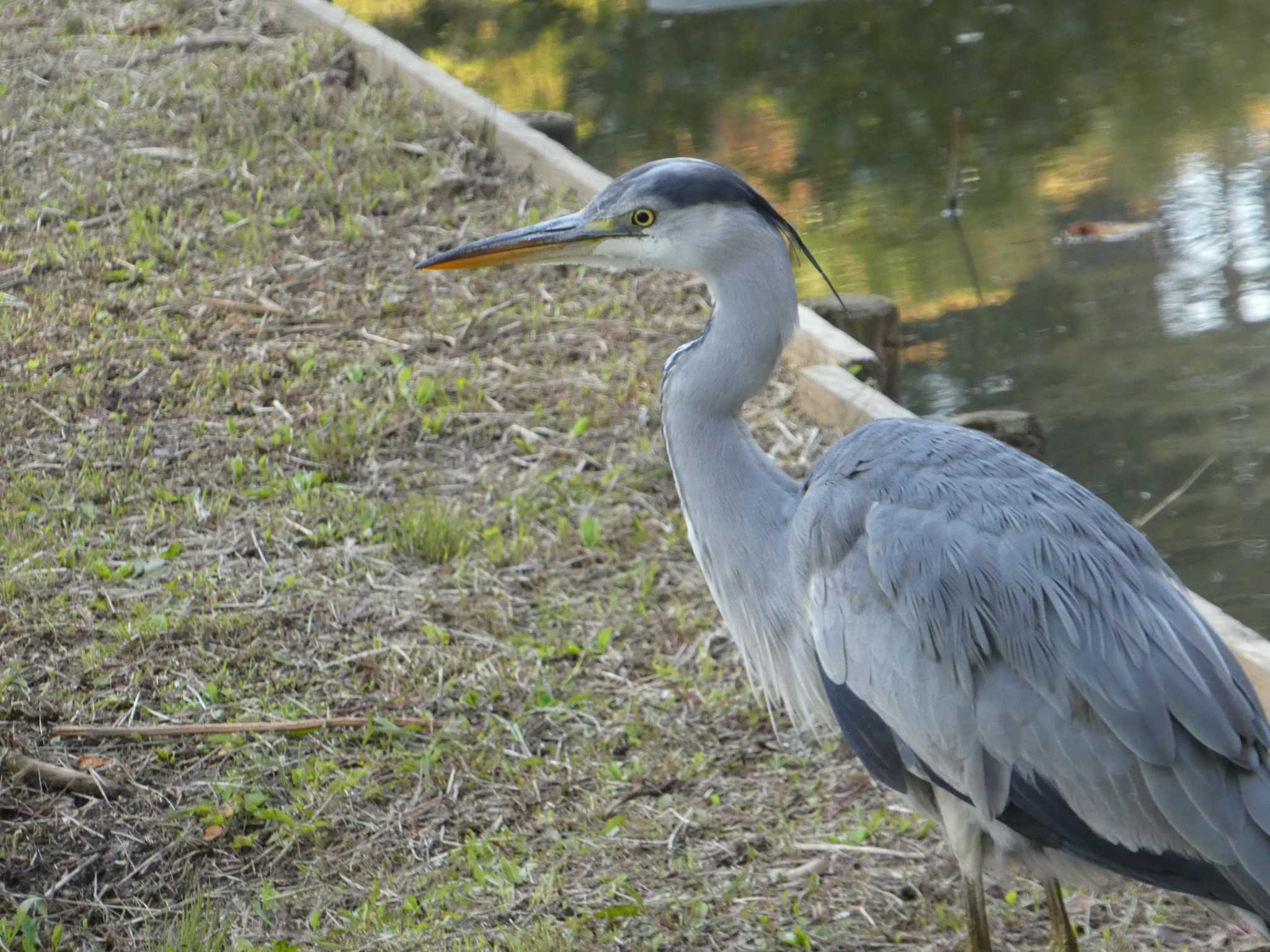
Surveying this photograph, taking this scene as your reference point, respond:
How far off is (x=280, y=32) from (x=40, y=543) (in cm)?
579

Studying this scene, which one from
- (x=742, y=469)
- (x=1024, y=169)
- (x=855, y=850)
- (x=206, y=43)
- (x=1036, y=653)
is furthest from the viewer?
(x=206, y=43)

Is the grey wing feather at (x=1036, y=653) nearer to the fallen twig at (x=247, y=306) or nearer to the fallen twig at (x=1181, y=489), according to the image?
the fallen twig at (x=1181, y=489)

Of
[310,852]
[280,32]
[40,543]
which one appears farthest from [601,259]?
[280,32]

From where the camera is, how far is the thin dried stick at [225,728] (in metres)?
3.79

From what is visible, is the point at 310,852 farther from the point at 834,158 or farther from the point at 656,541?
the point at 834,158

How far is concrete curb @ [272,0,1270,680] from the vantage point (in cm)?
359

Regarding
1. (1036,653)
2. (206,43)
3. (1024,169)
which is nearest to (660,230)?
(1036,653)

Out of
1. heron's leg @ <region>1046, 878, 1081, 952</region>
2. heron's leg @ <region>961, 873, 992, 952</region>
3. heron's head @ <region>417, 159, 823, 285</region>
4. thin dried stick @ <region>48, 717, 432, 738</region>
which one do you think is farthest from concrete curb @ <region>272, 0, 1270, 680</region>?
thin dried stick @ <region>48, 717, 432, 738</region>

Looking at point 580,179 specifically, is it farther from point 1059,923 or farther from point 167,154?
point 1059,923

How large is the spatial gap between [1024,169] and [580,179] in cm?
299

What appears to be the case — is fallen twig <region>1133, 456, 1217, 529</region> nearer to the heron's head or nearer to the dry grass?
the dry grass

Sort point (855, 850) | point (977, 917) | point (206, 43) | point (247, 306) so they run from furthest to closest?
point (206, 43) < point (247, 306) < point (855, 850) < point (977, 917)

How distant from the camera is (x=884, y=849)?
3.48m

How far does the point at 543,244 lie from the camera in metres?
3.46
